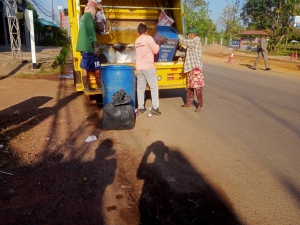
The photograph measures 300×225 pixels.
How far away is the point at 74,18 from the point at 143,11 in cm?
225

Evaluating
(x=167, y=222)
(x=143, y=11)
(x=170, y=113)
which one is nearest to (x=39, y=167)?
(x=167, y=222)

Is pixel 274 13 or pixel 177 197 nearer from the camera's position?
pixel 177 197

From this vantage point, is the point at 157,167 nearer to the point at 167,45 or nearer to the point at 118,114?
the point at 118,114

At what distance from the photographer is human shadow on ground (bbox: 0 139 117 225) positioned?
262cm

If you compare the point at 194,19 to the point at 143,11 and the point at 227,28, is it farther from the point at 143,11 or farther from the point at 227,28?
the point at 143,11

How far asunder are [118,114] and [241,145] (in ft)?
6.66

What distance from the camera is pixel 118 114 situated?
4.84 m

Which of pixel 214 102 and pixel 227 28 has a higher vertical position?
pixel 227 28

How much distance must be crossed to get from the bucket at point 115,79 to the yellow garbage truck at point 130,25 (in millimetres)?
838

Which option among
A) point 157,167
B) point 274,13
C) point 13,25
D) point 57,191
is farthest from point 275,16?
point 57,191

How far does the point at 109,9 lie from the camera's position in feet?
24.5

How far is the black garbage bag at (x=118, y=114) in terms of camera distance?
4.82m

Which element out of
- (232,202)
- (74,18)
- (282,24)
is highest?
(282,24)

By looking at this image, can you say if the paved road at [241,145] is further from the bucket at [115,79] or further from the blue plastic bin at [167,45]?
the blue plastic bin at [167,45]
